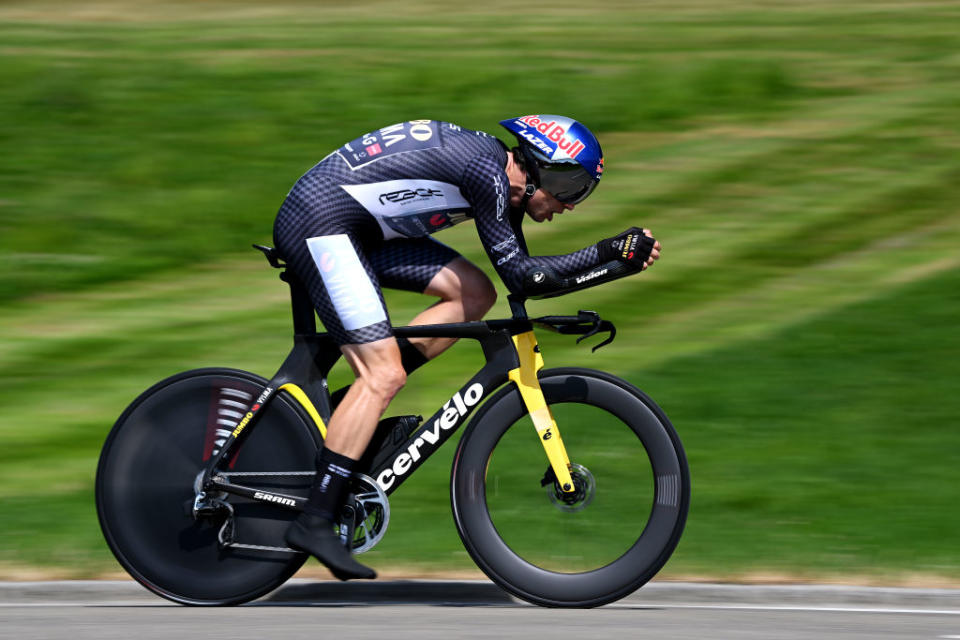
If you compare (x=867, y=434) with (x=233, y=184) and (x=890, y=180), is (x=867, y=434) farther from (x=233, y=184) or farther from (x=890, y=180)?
(x=233, y=184)

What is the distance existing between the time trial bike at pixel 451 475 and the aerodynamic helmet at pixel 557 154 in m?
0.39

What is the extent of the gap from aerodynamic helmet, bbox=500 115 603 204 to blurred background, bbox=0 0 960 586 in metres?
1.37

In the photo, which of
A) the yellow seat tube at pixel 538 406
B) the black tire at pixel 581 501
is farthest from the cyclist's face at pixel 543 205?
the black tire at pixel 581 501

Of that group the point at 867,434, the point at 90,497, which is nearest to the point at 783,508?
the point at 867,434

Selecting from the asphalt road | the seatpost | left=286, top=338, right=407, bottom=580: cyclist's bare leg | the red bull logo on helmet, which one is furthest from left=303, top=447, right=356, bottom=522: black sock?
the red bull logo on helmet

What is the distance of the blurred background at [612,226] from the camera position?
745 cm

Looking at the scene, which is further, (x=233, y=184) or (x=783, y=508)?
(x=233, y=184)

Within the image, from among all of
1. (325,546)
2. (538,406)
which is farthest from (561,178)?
(325,546)

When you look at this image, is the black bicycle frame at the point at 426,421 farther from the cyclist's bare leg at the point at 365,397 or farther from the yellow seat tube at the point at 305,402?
the cyclist's bare leg at the point at 365,397

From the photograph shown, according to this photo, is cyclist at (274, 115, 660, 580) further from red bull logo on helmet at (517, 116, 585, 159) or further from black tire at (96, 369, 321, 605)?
black tire at (96, 369, 321, 605)

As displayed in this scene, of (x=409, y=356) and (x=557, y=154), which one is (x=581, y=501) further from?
(x=557, y=154)

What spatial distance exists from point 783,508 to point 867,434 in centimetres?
129

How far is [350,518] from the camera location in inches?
223

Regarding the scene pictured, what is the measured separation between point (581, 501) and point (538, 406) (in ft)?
1.35
